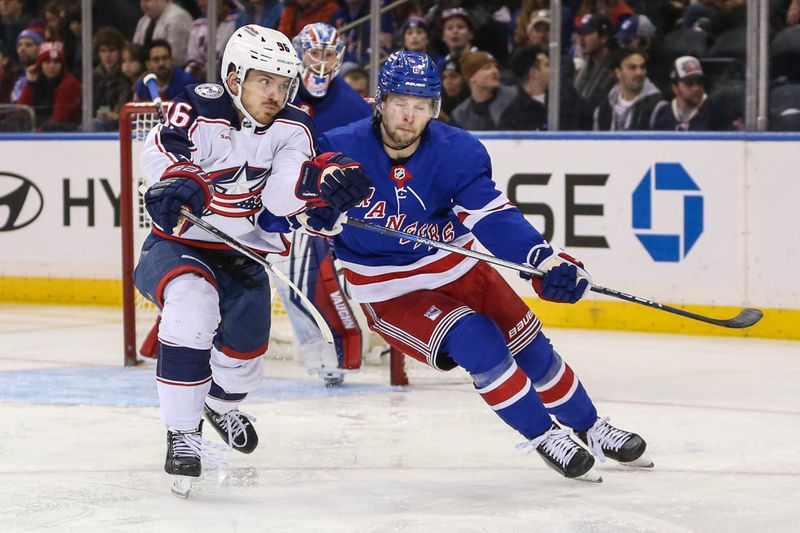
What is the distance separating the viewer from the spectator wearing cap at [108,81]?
7.32m

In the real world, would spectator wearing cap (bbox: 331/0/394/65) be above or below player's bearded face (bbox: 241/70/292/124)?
above

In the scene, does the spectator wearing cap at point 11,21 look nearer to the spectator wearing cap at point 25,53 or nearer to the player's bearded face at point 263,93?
the spectator wearing cap at point 25,53

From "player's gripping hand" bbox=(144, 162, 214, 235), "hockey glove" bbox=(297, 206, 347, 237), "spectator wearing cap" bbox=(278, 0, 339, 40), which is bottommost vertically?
"hockey glove" bbox=(297, 206, 347, 237)

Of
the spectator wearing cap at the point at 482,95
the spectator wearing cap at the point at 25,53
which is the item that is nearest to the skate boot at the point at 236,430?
the spectator wearing cap at the point at 482,95

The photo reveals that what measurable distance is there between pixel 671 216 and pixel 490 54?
1230mm

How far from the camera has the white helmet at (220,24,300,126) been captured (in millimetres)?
3344

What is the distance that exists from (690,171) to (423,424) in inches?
92.9

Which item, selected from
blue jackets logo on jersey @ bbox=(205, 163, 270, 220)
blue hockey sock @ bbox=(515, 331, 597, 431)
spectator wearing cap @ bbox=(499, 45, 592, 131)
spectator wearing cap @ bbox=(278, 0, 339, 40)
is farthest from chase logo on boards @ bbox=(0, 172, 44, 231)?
blue hockey sock @ bbox=(515, 331, 597, 431)

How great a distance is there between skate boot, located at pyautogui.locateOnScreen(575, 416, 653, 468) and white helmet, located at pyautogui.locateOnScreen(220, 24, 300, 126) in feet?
3.62

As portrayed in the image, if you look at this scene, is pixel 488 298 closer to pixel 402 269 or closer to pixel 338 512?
pixel 402 269

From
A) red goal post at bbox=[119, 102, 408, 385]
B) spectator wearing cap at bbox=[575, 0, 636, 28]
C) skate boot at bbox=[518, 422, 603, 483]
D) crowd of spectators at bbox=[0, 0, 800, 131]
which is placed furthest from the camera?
spectator wearing cap at bbox=[575, 0, 636, 28]

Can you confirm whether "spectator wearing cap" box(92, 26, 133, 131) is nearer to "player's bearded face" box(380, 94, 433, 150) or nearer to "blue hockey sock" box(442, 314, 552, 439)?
"player's bearded face" box(380, 94, 433, 150)

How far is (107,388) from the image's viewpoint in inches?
190

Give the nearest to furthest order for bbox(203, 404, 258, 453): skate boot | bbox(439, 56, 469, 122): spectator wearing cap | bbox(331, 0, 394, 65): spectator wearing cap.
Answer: bbox(203, 404, 258, 453): skate boot → bbox(439, 56, 469, 122): spectator wearing cap → bbox(331, 0, 394, 65): spectator wearing cap
